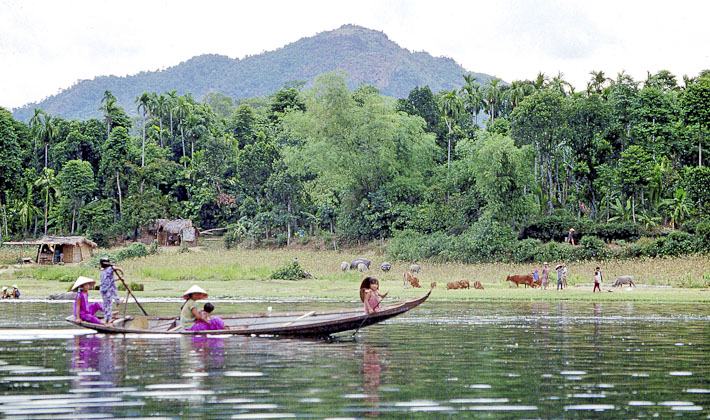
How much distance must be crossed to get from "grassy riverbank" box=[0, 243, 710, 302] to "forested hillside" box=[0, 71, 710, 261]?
4.20 m

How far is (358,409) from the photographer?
11.1 metres

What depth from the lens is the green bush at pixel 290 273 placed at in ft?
142

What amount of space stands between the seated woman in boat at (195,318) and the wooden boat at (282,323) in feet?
0.69

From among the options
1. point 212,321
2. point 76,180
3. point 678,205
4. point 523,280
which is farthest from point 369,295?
point 76,180

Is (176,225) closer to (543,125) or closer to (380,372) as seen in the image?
(543,125)

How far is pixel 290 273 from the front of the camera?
143 feet

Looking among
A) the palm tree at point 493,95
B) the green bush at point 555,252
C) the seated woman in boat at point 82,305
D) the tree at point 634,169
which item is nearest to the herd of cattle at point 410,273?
the green bush at point 555,252

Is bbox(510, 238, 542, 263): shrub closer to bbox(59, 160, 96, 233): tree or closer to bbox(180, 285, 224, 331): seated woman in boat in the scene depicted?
bbox(180, 285, 224, 331): seated woman in boat

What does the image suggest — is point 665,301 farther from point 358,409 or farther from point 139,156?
point 139,156

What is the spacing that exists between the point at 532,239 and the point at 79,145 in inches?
1879

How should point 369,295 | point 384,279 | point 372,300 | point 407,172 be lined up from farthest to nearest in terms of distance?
point 407,172 < point 384,279 < point 372,300 < point 369,295

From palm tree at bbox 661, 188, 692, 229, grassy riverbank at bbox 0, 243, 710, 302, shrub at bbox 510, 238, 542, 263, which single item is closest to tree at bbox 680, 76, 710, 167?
palm tree at bbox 661, 188, 692, 229

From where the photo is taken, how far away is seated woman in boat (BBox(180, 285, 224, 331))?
19.7 meters

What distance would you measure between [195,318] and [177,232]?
51622mm
